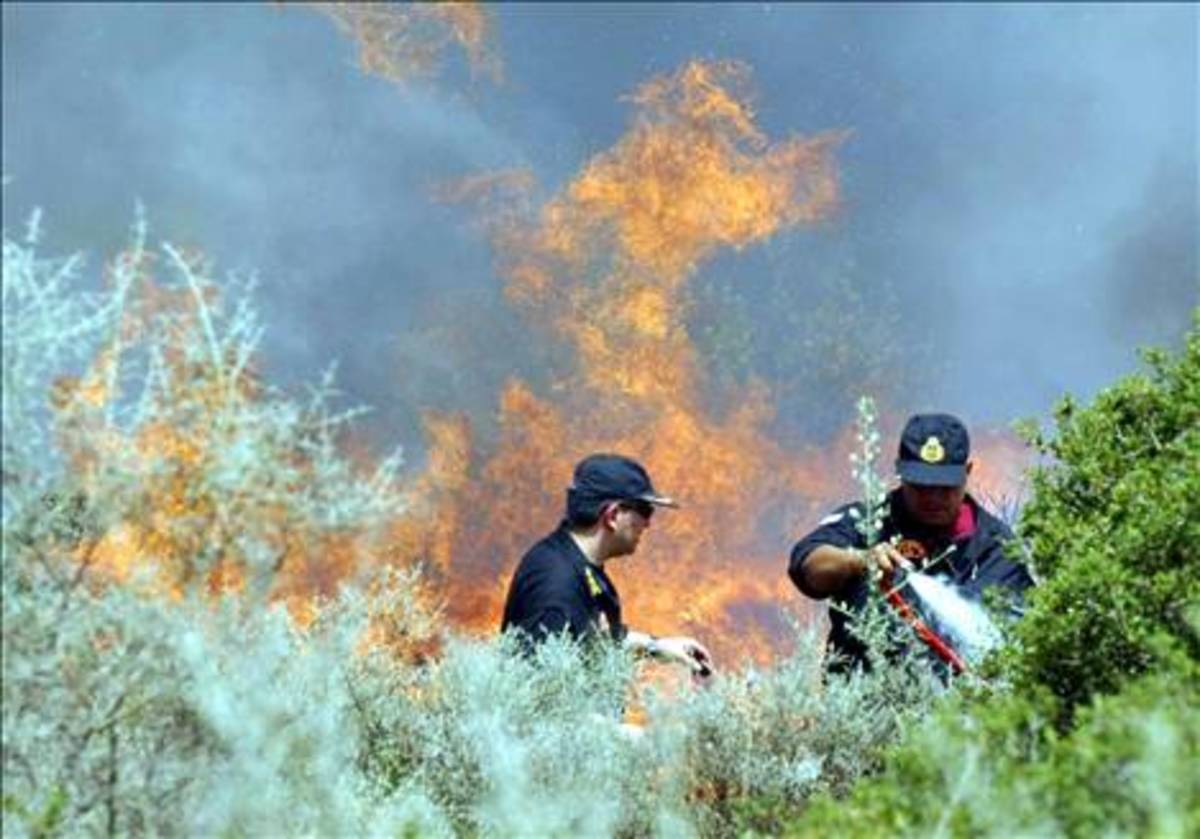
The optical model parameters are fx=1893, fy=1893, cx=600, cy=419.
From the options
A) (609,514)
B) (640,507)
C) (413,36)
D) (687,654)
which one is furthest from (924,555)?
(413,36)

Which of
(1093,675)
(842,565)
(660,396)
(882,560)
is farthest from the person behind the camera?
(660,396)

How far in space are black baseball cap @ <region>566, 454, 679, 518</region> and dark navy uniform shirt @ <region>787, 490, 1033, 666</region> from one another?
2.10ft

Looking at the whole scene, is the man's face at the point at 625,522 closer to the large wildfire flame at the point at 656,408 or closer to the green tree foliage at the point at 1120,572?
the green tree foliage at the point at 1120,572

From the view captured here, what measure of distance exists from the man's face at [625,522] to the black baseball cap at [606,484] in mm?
44

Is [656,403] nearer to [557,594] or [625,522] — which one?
[625,522]

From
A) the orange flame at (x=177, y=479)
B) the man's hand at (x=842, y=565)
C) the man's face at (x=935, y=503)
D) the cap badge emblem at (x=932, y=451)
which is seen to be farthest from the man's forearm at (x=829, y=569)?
the orange flame at (x=177, y=479)

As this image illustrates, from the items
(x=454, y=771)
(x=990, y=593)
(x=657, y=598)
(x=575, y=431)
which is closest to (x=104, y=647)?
(x=454, y=771)

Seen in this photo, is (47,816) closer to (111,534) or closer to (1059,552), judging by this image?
(111,534)

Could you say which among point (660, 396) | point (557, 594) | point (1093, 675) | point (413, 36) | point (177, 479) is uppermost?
point (413, 36)

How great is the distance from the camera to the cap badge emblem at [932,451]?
24.8 ft

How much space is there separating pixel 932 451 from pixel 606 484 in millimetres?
1323

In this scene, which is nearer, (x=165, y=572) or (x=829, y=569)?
(x=165, y=572)

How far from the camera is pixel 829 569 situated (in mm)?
7465

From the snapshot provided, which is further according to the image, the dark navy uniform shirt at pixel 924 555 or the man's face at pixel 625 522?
the man's face at pixel 625 522
